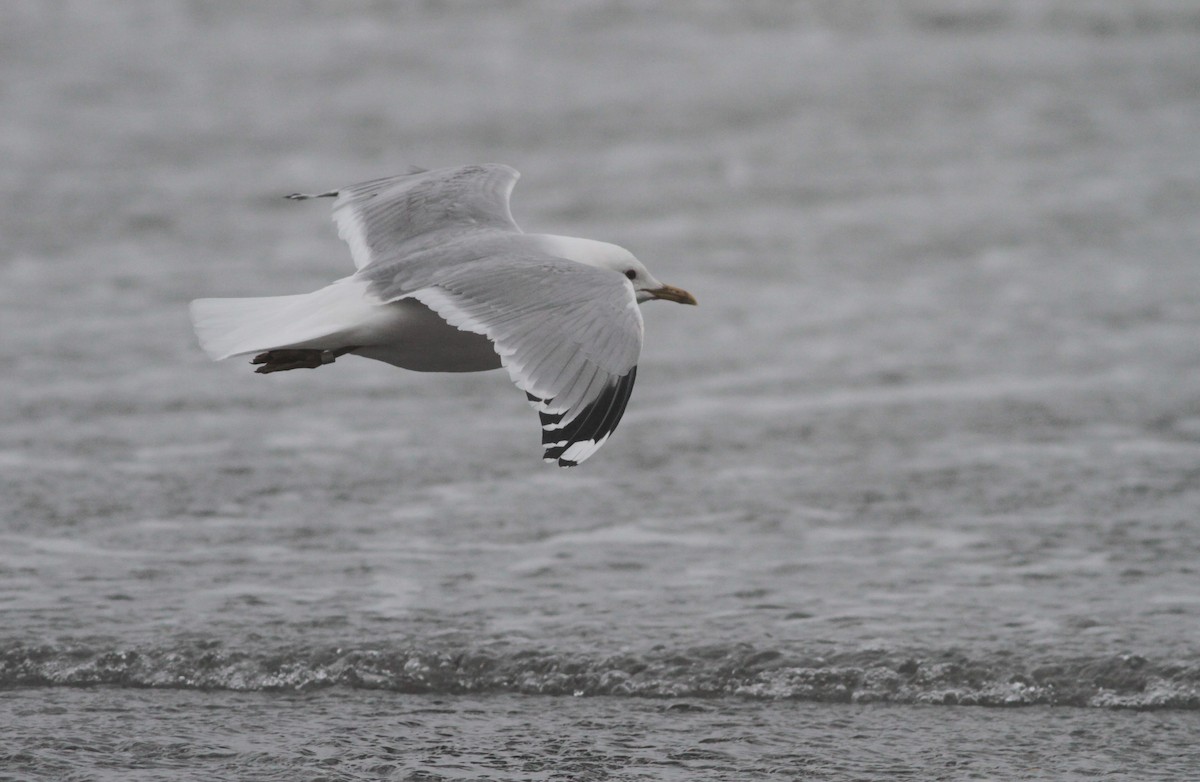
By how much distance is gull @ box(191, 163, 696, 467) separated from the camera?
14.7 ft

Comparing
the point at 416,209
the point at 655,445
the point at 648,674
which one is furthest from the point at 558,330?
the point at 655,445

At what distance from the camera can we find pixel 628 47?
1631cm

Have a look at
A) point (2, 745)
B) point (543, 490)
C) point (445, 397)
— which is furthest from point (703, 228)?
point (2, 745)

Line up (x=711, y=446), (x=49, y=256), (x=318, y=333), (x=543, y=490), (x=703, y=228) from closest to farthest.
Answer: (x=318, y=333) < (x=543, y=490) < (x=711, y=446) < (x=49, y=256) < (x=703, y=228)

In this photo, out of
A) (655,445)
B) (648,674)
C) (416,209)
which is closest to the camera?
(648,674)

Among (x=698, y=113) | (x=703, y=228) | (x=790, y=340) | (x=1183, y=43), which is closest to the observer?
(x=790, y=340)

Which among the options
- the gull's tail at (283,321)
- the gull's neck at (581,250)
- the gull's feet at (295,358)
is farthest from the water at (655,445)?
the gull's neck at (581,250)

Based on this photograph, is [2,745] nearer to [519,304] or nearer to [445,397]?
[519,304]

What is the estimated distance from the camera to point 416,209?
6.18m

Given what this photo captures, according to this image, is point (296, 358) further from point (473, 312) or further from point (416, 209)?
point (416, 209)

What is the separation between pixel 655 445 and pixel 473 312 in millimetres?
3152

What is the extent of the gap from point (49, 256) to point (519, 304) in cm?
690

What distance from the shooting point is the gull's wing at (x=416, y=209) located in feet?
19.5

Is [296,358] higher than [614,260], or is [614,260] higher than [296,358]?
[614,260]
